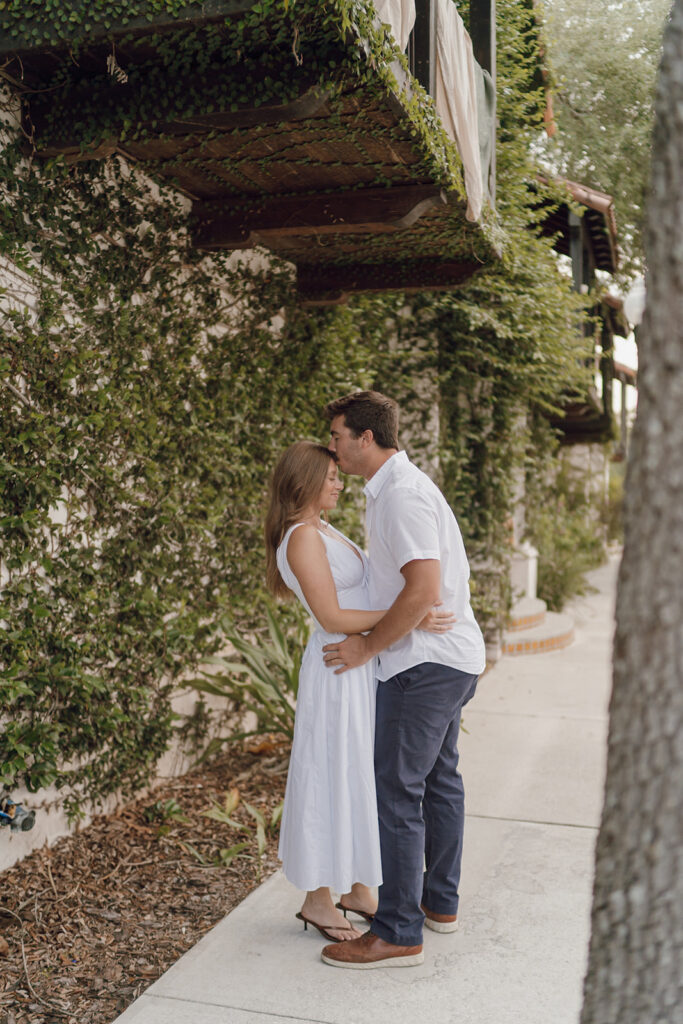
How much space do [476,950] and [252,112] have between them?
3.09 m

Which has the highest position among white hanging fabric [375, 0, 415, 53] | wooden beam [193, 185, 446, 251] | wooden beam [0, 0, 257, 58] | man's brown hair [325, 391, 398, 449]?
white hanging fabric [375, 0, 415, 53]

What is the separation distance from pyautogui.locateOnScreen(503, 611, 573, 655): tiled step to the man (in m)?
6.05

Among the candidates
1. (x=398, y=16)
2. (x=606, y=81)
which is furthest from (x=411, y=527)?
(x=606, y=81)

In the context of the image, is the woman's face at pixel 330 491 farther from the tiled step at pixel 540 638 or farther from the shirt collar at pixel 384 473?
the tiled step at pixel 540 638

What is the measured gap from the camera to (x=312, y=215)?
473 cm

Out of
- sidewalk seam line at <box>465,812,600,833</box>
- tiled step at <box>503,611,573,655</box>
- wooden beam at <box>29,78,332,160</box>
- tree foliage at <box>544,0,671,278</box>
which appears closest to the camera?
wooden beam at <box>29,78,332,160</box>

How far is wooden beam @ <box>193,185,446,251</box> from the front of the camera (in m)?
4.51

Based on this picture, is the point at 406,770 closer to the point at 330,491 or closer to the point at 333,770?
the point at 333,770

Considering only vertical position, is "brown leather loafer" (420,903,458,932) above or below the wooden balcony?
below

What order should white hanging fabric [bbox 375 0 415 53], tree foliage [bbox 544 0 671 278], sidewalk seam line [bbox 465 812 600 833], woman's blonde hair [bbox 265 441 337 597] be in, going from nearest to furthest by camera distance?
woman's blonde hair [bbox 265 441 337 597], white hanging fabric [bbox 375 0 415 53], sidewalk seam line [bbox 465 812 600 833], tree foliage [bbox 544 0 671 278]

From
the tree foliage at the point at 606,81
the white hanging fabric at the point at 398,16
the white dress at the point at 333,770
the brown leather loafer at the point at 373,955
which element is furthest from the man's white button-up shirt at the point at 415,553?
the tree foliage at the point at 606,81

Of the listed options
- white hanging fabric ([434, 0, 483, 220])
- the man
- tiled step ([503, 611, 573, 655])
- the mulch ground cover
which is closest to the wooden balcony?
white hanging fabric ([434, 0, 483, 220])

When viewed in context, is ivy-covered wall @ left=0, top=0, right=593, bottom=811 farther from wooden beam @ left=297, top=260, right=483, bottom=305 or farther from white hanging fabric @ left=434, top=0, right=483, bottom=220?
white hanging fabric @ left=434, top=0, right=483, bottom=220

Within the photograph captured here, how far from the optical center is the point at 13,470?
142 inches
